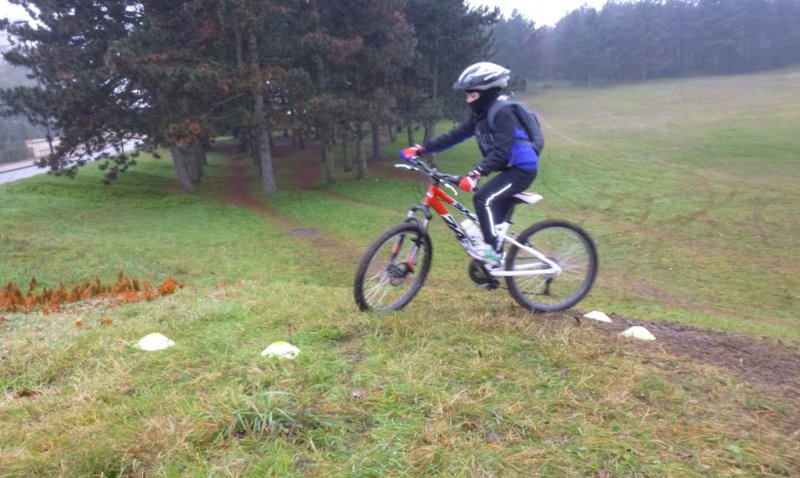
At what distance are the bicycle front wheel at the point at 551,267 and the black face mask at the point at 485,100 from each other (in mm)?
1154

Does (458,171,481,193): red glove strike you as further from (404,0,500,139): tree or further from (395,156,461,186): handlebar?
(404,0,500,139): tree

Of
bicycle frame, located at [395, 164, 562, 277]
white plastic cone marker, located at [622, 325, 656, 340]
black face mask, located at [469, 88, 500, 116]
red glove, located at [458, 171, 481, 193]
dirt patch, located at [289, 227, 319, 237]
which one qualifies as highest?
black face mask, located at [469, 88, 500, 116]

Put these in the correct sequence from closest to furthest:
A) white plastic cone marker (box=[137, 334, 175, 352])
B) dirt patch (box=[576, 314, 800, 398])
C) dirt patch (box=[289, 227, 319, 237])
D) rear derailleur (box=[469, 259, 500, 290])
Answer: dirt patch (box=[576, 314, 800, 398]), white plastic cone marker (box=[137, 334, 175, 352]), rear derailleur (box=[469, 259, 500, 290]), dirt patch (box=[289, 227, 319, 237])

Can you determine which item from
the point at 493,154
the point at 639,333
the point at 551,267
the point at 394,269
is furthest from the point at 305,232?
the point at 639,333

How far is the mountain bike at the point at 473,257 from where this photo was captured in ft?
15.8

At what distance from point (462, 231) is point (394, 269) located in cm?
72

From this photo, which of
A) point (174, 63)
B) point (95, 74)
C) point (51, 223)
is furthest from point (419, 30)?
point (51, 223)

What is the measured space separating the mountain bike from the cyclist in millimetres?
105

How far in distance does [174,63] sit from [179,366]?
726 inches

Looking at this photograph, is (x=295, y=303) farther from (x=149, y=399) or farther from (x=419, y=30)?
(x=419, y=30)

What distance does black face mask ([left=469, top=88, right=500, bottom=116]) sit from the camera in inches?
185

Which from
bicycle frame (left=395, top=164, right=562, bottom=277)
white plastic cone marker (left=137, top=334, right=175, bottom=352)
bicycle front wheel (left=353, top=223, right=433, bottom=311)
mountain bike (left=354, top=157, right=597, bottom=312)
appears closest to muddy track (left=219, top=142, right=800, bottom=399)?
mountain bike (left=354, top=157, right=597, bottom=312)

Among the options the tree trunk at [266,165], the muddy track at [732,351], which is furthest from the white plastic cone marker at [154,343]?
the tree trunk at [266,165]

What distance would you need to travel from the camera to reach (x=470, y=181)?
4.48 meters
